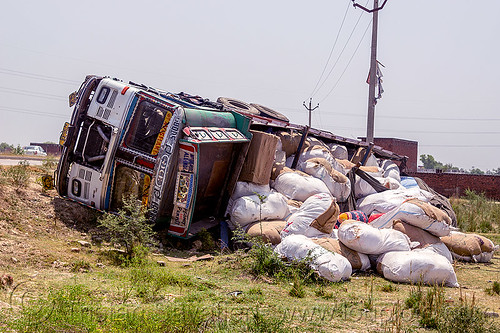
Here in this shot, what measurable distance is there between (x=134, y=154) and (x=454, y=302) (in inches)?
180

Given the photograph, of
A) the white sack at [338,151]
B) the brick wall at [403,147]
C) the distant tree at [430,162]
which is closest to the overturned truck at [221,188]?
the white sack at [338,151]

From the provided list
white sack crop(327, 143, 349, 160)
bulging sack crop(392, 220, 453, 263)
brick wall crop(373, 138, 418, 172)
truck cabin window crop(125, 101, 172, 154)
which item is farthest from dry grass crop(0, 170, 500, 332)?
brick wall crop(373, 138, 418, 172)

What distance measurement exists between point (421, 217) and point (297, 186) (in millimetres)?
2110

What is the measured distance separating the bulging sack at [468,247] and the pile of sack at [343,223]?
0.01 meters

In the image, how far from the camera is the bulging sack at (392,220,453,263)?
6922mm

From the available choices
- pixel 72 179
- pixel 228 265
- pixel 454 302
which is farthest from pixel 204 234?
pixel 454 302

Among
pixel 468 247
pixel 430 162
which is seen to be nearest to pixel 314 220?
pixel 468 247

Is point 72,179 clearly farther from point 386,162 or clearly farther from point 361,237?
point 386,162

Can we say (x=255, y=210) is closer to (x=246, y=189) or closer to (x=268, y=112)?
(x=246, y=189)

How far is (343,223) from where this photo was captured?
6.48 m

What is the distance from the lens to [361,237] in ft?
20.2

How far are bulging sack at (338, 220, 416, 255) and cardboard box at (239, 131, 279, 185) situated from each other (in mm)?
1992

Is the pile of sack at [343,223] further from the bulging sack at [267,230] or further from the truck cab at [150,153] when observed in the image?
the truck cab at [150,153]

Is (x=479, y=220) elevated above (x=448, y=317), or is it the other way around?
(x=448, y=317)
